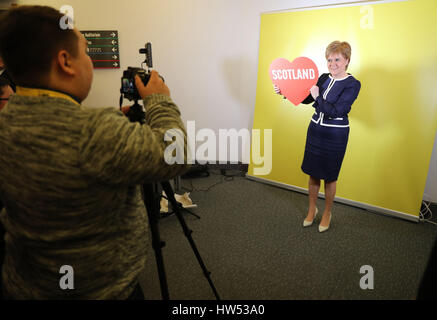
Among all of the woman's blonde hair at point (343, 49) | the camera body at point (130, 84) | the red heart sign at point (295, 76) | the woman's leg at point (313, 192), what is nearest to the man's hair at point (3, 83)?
the camera body at point (130, 84)

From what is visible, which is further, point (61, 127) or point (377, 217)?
point (377, 217)

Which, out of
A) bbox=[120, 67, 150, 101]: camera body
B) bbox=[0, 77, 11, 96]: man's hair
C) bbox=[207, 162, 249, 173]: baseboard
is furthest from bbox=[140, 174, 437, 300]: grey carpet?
bbox=[0, 77, 11, 96]: man's hair

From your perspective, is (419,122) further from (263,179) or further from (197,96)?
(197,96)

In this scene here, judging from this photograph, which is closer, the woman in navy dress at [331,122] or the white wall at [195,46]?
the woman in navy dress at [331,122]

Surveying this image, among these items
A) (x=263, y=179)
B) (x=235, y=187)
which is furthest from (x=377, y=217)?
(x=235, y=187)

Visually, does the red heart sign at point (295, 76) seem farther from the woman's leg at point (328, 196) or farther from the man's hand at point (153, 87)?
the man's hand at point (153, 87)

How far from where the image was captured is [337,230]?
7.98ft

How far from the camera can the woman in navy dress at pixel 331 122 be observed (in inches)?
82.4

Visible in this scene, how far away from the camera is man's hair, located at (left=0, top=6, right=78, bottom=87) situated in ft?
1.71

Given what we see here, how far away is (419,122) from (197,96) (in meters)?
2.64

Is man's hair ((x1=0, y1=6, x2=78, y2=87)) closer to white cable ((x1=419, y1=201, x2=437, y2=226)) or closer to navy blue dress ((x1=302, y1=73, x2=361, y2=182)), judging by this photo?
navy blue dress ((x1=302, y1=73, x2=361, y2=182))

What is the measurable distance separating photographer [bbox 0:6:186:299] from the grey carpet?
1.18 m

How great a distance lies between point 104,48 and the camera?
11.4 feet
